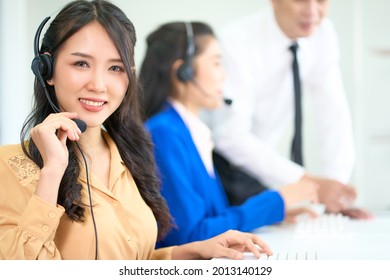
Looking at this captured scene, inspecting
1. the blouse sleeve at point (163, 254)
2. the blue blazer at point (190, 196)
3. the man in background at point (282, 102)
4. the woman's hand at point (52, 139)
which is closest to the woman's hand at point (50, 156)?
the woman's hand at point (52, 139)

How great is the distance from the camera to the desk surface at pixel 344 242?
1.18 meters

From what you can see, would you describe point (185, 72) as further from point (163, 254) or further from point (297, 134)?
point (163, 254)

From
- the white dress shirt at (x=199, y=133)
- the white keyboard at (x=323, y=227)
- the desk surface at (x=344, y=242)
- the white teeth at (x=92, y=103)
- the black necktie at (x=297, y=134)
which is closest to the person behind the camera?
the white teeth at (x=92, y=103)

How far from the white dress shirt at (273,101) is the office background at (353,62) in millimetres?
31

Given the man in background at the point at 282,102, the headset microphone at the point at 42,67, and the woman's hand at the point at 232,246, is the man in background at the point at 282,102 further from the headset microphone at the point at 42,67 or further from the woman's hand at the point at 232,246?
the headset microphone at the point at 42,67

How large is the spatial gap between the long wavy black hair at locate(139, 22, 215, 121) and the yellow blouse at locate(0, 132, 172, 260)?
46 centimetres

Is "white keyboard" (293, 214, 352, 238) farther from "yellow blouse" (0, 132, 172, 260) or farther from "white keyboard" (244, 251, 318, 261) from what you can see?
"yellow blouse" (0, 132, 172, 260)

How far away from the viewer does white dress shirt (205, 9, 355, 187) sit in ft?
5.38

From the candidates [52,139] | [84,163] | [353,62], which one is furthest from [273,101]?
[52,139]

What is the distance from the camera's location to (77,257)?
102 cm

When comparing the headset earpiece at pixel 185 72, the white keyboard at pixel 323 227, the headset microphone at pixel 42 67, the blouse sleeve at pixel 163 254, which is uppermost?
the headset microphone at pixel 42 67

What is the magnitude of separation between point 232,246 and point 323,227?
0.38 m

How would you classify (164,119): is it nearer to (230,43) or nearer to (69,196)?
(230,43)

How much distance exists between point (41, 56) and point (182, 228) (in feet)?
1.88
